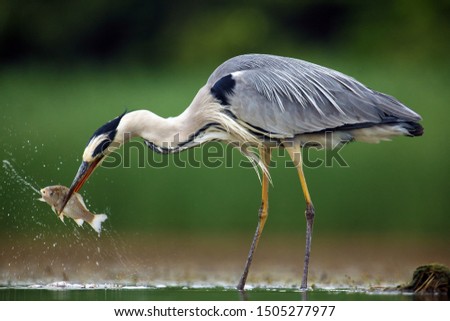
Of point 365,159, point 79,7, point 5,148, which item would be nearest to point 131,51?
point 79,7

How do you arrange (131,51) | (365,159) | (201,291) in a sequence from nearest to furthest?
1. (201,291)
2. (365,159)
3. (131,51)

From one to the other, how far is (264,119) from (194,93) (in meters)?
3.47

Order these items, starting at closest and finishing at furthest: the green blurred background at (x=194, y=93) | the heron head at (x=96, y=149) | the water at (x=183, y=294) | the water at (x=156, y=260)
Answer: the water at (x=183, y=294), the heron head at (x=96, y=149), the water at (x=156, y=260), the green blurred background at (x=194, y=93)

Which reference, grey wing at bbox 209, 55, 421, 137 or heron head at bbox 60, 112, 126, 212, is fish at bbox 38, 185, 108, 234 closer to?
heron head at bbox 60, 112, 126, 212

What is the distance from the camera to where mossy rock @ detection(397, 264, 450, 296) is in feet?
22.4

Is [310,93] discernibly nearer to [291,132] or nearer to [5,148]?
[291,132]

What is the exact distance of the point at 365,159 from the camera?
10.4 metres

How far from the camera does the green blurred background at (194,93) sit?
982 cm

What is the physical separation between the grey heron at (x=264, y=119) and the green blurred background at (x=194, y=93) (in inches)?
90.4

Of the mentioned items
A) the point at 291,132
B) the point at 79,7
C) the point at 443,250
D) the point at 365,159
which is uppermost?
the point at 79,7

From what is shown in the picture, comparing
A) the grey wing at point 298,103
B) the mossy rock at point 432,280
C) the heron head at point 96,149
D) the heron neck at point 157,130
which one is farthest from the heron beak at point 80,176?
the mossy rock at point 432,280

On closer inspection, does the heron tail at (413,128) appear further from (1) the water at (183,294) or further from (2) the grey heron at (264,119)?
(1) the water at (183,294)

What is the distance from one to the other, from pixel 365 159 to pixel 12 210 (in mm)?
3395

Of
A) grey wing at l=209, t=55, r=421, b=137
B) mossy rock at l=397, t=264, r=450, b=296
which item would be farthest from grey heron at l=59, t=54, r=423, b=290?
mossy rock at l=397, t=264, r=450, b=296
